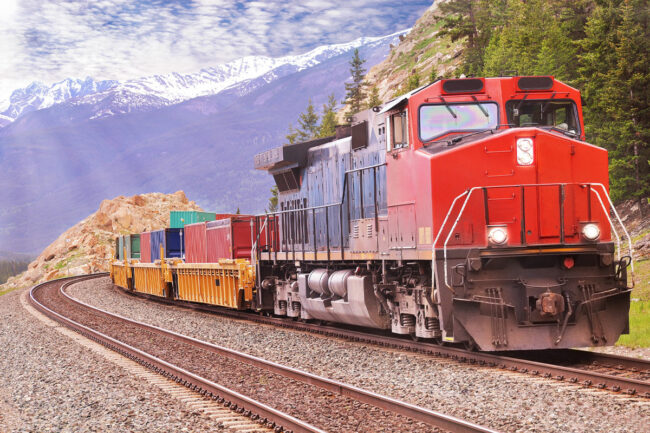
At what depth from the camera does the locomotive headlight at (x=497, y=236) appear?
873cm

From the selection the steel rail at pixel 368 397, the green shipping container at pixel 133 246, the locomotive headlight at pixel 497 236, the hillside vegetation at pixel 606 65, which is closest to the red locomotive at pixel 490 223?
the locomotive headlight at pixel 497 236

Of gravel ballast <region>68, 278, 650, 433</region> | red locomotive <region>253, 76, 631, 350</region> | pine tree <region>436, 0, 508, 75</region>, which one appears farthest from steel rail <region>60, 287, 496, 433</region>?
pine tree <region>436, 0, 508, 75</region>

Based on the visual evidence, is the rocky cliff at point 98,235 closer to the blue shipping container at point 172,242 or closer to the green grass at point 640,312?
the blue shipping container at point 172,242

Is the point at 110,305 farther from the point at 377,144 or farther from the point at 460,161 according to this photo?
the point at 460,161

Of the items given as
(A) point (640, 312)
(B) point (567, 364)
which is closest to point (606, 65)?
(A) point (640, 312)

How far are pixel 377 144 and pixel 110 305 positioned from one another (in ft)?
51.6

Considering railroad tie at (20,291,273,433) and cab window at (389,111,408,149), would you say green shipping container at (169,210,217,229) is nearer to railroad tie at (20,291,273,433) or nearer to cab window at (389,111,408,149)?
railroad tie at (20,291,273,433)

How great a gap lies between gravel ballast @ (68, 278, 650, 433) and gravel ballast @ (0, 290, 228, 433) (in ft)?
7.46

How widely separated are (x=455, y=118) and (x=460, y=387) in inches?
155

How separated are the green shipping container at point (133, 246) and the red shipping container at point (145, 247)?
1.98 m

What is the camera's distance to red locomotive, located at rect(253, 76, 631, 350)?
874 centimetres

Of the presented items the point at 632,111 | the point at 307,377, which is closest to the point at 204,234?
the point at 307,377

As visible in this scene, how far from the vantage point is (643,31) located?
99.9 feet

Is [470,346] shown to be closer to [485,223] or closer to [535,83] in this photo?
[485,223]
